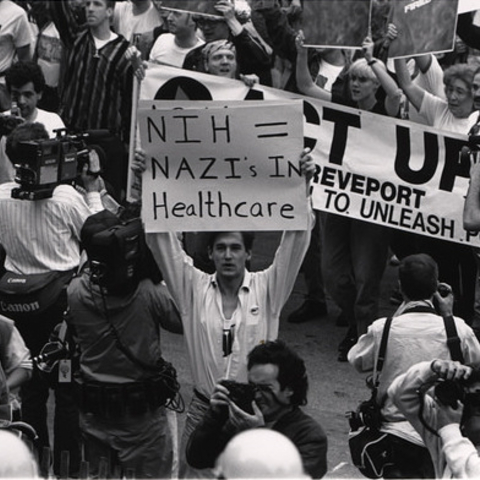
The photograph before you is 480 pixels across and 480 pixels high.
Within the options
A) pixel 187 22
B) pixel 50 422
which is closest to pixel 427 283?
pixel 50 422

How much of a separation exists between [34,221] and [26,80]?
6.94 feet

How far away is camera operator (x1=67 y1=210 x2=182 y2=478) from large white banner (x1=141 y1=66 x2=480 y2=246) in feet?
10.5

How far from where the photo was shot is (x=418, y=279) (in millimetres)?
7023

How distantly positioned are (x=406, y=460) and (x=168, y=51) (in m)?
5.77

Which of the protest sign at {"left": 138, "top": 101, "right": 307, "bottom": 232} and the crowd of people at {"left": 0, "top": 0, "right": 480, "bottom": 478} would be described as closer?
the crowd of people at {"left": 0, "top": 0, "right": 480, "bottom": 478}

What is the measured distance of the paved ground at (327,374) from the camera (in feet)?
28.4

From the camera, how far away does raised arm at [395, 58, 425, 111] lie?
10047mm

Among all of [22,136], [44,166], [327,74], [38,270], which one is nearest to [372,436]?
[38,270]

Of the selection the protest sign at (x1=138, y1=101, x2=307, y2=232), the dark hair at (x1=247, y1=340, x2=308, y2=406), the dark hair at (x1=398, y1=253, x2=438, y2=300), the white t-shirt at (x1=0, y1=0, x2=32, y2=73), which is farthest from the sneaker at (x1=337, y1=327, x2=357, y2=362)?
the dark hair at (x1=247, y1=340, x2=308, y2=406)

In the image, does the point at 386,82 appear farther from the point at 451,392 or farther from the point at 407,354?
the point at 451,392

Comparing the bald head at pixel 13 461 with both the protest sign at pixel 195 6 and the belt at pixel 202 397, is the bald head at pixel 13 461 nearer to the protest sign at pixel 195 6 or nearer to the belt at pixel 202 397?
the belt at pixel 202 397

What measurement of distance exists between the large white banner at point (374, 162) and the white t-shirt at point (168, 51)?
1.32 meters

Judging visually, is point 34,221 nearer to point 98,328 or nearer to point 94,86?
point 98,328

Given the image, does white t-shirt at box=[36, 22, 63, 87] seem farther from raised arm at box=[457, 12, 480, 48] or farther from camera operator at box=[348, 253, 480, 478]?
camera operator at box=[348, 253, 480, 478]
